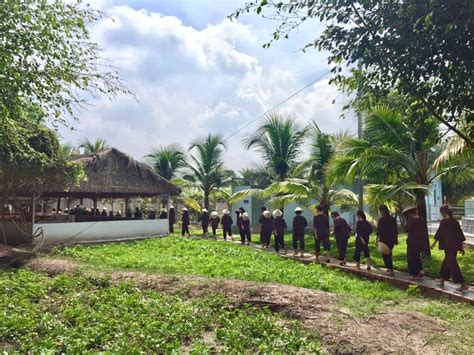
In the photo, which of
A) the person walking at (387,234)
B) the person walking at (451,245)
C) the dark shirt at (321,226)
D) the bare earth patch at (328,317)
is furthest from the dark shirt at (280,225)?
the person walking at (451,245)

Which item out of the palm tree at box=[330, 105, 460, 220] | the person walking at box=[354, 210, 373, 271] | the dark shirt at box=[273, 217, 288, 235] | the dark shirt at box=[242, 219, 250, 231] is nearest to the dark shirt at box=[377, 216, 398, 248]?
the person walking at box=[354, 210, 373, 271]

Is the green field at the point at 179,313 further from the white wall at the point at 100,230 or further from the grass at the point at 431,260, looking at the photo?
the white wall at the point at 100,230

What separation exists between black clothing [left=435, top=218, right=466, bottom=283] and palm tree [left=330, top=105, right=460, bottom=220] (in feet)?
9.07

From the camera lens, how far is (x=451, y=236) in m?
8.85

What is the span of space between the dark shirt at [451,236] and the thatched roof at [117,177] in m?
13.5

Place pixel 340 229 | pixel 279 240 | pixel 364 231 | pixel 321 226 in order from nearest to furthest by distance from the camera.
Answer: pixel 364 231 → pixel 340 229 → pixel 321 226 → pixel 279 240

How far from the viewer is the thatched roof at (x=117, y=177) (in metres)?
18.5

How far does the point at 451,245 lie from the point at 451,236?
6.9 inches

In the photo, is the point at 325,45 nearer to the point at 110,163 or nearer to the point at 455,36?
the point at 455,36

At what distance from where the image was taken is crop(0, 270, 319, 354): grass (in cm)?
540

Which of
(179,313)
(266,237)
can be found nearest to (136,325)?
(179,313)

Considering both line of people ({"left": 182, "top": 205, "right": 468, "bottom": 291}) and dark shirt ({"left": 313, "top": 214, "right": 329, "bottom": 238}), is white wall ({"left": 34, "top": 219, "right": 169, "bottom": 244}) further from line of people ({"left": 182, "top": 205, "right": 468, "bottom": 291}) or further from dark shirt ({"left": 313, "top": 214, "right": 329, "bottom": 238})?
dark shirt ({"left": 313, "top": 214, "right": 329, "bottom": 238})

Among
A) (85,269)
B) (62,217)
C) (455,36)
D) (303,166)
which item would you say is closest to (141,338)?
(455,36)

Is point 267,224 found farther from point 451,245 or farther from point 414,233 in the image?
point 451,245
